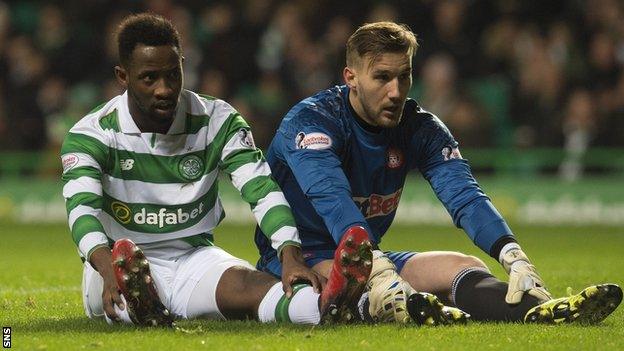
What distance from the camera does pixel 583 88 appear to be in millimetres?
15945

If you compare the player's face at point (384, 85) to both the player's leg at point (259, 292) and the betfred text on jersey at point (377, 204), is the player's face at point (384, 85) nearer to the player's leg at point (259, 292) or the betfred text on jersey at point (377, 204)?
the betfred text on jersey at point (377, 204)

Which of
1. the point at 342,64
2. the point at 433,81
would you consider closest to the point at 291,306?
the point at 433,81

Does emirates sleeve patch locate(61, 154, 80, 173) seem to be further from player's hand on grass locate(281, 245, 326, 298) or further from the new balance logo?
player's hand on grass locate(281, 245, 326, 298)

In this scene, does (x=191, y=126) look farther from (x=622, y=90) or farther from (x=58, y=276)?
(x=622, y=90)

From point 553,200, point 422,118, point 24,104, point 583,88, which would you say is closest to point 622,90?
point 583,88

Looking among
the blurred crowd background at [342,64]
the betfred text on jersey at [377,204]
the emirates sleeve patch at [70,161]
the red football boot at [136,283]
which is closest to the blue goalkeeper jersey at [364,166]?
the betfred text on jersey at [377,204]

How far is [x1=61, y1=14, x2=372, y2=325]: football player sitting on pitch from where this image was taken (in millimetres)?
6129

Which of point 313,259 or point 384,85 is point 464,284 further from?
point 384,85

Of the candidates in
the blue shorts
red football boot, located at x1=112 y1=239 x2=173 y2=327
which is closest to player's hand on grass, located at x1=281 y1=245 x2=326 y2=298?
the blue shorts

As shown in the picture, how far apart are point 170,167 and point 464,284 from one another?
1.62 m

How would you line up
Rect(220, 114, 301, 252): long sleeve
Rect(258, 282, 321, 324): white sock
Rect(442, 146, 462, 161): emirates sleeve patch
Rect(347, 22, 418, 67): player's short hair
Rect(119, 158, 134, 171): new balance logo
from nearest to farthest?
Rect(258, 282, 321, 324): white sock
Rect(220, 114, 301, 252): long sleeve
Rect(347, 22, 418, 67): player's short hair
Rect(119, 158, 134, 171): new balance logo
Rect(442, 146, 462, 161): emirates sleeve patch

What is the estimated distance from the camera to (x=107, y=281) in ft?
19.3

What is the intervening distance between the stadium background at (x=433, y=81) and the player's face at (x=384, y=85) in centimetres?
907

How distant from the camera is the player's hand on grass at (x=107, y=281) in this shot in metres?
5.83
